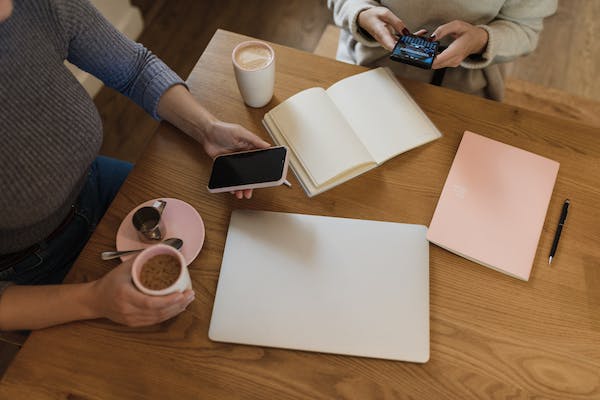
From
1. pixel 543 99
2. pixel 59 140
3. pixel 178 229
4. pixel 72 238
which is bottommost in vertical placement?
pixel 543 99

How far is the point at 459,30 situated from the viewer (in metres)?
0.96

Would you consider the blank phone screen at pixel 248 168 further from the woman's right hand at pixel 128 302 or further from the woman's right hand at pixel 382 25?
the woman's right hand at pixel 382 25

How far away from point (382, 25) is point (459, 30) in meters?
0.16

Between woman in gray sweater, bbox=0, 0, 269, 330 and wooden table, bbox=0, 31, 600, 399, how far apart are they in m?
0.05

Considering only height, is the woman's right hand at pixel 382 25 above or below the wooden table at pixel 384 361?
above

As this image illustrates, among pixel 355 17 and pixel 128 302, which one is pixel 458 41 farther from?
pixel 128 302

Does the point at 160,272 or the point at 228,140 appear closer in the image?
the point at 160,272

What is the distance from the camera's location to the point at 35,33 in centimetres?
76

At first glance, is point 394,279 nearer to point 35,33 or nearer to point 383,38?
point 383,38

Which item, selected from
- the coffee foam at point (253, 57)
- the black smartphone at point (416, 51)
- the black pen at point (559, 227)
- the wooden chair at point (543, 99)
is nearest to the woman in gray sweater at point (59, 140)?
the coffee foam at point (253, 57)

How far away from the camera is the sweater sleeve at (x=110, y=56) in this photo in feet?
2.66

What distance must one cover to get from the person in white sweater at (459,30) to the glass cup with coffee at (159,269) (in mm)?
611

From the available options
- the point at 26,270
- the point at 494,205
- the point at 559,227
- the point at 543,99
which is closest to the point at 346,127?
the point at 494,205

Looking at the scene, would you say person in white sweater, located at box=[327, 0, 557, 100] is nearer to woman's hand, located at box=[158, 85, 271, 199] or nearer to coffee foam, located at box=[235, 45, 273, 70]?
coffee foam, located at box=[235, 45, 273, 70]
